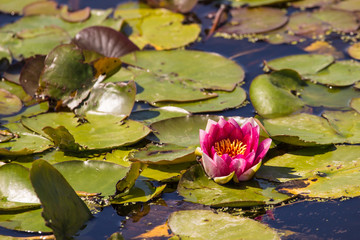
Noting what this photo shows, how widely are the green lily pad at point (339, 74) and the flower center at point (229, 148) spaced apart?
1.22 meters

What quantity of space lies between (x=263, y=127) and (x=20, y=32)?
9.09ft

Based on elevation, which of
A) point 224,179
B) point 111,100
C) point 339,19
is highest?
point 339,19

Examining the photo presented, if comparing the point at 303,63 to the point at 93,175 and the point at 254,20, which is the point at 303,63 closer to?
the point at 254,20

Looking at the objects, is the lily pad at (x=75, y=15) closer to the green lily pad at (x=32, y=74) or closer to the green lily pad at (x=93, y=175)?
the green lily pad at (x=32, y=74)

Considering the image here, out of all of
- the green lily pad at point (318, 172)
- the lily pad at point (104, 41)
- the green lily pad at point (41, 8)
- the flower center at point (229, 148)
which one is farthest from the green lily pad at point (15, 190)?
the green lily pad at point (41, 8)

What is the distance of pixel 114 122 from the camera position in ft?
10.7

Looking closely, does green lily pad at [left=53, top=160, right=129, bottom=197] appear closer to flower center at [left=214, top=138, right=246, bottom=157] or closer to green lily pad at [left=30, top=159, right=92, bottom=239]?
green lily pad at [left=30, top=159, right=92, bottom=239]

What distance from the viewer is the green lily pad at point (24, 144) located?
3.07 m

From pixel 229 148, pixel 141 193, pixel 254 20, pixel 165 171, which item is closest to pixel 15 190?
pixel 141 193

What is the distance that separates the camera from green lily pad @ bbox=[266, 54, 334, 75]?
3.92m

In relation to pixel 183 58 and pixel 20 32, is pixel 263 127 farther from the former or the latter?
pixel 20 32

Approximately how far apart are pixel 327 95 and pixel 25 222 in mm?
2288

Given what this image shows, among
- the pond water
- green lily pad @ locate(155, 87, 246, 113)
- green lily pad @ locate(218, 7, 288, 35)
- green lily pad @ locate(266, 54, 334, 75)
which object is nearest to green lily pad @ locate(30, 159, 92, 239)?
the pond water

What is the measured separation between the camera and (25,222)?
8.52 ft
